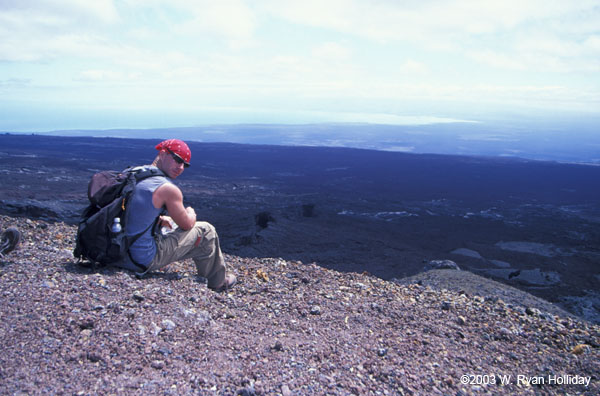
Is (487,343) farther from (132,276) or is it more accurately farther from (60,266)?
(60,266)

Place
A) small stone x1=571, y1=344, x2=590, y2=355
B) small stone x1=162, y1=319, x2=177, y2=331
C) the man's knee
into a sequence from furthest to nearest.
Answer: the man's knee → small stone x1=571, y1=344, x2=590, y2=355 → small stone x1=162, y1=319, x2=177, y2=331

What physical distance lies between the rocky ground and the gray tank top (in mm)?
376

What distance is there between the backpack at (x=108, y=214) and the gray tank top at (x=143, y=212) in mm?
39

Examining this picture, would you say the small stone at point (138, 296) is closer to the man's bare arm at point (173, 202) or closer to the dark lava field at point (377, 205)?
the man's bare arm at point (173, 202)

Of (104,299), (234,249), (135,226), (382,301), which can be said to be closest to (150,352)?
(104,299)

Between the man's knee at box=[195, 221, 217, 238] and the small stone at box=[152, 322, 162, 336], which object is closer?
the small stone at box=[152, 322, 162, 336]

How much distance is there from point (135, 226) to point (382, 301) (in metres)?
2.56

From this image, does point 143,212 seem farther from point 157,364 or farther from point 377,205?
point 377,205

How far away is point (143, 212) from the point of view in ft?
11.2

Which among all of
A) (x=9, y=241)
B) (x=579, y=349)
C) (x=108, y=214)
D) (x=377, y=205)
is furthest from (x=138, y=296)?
(x=377, y=205)

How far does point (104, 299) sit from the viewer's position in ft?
10.3

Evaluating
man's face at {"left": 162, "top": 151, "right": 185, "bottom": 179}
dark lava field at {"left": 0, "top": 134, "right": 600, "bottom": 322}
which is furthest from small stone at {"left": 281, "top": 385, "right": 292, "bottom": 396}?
dark lava field at {"left": 0, "top": 134, "right": 600, "bottom": 322}

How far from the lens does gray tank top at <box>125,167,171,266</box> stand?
337 cm

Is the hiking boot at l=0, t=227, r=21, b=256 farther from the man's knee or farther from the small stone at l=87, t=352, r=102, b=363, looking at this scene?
the small stone at l=87, t=352, r=102, b=363
